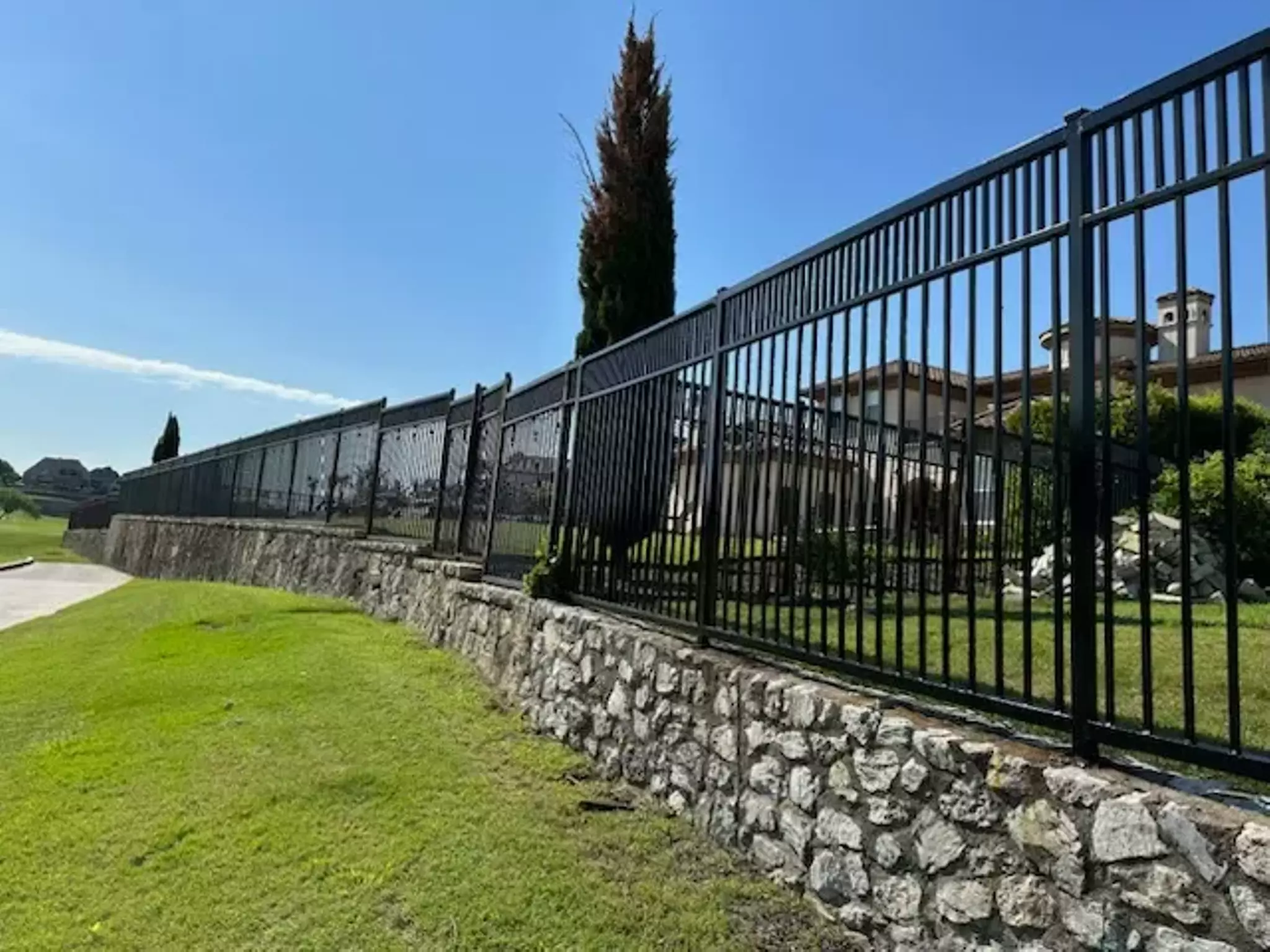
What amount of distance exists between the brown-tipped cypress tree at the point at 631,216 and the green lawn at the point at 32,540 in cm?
2758

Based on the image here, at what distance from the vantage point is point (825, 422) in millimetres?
3711

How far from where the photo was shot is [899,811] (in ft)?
9.22

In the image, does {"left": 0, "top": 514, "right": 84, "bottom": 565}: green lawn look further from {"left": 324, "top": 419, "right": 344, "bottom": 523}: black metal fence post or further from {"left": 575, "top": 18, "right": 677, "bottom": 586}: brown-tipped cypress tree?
{"left": 575, "top": 18, "right": 677, "bottom": 586}: brown-tipped cypress tree

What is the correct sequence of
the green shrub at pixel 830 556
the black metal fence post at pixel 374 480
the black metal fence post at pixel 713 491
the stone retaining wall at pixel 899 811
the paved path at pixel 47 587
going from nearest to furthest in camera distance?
the stone retaining wall at pixel 899 811
the green shrub at pixel 830 556
the black metal fence post at pixel 713 491
the black metal fence post at pixel 374 480
the paved path at pixel 47 587

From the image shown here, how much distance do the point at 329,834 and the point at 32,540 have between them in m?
50.9

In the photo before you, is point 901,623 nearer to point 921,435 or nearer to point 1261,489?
point 921,435

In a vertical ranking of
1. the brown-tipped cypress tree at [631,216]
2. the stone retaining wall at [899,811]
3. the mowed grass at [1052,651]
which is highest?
the brown-tipped cypress tree at [631,216]

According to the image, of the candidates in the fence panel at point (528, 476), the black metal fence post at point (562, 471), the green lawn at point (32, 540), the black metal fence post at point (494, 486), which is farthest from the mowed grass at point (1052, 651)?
the green lawn at point (32, 540)

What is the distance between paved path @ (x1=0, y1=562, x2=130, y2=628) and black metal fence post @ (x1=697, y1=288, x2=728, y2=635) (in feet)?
44.2

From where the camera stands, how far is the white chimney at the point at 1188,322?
7.71 ft

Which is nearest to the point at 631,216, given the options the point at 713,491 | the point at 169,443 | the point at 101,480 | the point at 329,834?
the point at 713,491

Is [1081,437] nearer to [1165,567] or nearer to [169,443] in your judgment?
[1165,567]

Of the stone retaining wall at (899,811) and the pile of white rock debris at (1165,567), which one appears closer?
the stone retaining wall at (899,811)

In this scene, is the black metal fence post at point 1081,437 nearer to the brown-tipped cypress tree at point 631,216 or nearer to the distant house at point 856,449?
the distant house at point 856,449
